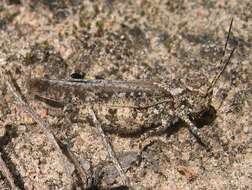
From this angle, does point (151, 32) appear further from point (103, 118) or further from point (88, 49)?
point (103, 118)

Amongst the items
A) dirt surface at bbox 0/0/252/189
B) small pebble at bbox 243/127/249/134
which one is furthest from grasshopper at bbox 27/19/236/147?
small pebble at bbox 243/127/249/134

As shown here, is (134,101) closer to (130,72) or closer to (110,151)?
(130,72)

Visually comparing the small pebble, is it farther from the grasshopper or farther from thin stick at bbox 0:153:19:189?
thin stick at bbox 0:153:19:189

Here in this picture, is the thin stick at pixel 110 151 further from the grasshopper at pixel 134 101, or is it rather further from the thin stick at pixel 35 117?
the thin stick at pixel 35 117

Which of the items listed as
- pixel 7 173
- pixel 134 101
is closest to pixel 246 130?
pixel 134 101

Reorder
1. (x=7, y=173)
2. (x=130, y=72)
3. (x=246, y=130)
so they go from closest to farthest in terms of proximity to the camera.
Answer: (x=7, y=173) → (x=246, y=130) → (x=130, y=72)

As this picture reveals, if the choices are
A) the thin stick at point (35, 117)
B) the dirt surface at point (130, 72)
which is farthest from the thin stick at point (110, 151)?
the thin stick at point (35, 117)
